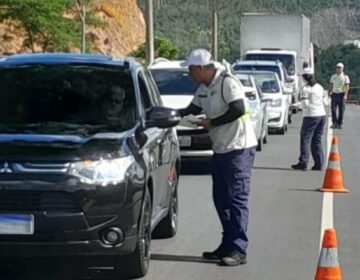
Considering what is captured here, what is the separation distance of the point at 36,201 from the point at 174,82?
10042 mm

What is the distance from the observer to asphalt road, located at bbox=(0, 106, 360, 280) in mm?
9094

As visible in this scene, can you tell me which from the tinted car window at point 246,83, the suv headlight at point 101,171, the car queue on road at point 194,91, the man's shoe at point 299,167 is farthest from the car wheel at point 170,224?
the tinted car window at point 246,83

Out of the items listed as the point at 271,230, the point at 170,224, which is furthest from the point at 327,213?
the point at 170,224

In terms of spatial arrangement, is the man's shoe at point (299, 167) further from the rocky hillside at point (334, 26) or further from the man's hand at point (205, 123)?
the rocky hillside at point (334, 26)

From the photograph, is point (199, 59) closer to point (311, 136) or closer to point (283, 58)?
point (311, 136)

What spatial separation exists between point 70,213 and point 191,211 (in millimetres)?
4975

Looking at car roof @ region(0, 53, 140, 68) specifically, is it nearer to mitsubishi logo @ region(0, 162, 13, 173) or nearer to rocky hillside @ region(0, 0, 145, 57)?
mitsubishi logo @ region(0, 162, 13, 173)

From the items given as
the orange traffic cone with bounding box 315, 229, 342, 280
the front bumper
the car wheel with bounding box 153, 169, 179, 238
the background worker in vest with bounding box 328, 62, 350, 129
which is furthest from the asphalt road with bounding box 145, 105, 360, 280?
the background worker in vest with bounding box 328, 62, 350, 129

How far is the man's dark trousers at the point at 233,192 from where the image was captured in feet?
30.2

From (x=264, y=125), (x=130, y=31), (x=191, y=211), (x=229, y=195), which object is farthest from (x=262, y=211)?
(x=130, y=31)

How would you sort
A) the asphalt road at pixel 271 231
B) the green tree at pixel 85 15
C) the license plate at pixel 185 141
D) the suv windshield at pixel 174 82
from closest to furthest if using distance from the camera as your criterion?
the asphalt road at pixel 271 231
the license plate at pixel 185 141
the suv windshield at pixel 174 82
the green tree at pixel 85 15

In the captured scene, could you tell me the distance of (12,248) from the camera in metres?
7.88

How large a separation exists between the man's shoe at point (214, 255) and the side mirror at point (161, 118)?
1242 mm

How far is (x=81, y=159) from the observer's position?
7.95 m
